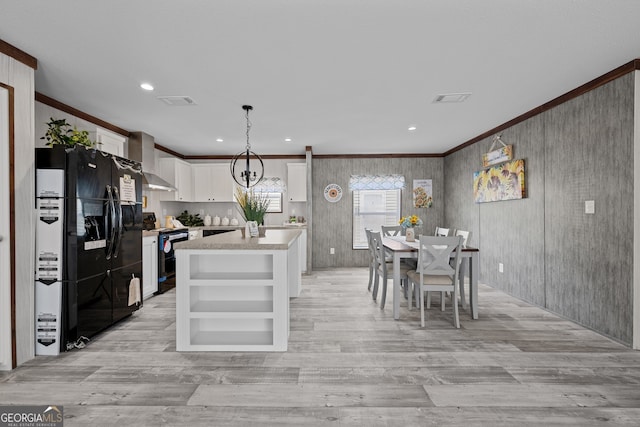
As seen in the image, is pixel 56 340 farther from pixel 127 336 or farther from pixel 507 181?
pixel 507 181

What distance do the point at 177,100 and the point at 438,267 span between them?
3196 millimetres

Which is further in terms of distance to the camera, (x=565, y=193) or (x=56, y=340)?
(x=565, y=193)

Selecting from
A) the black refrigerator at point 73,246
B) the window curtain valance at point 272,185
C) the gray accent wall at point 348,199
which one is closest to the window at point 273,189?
the window curtain valance at point 272,185

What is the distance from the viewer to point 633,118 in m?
2.70

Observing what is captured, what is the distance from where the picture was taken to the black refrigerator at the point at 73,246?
263cm

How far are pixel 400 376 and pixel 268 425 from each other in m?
0.98

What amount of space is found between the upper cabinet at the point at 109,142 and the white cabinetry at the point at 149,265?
3.96 ft

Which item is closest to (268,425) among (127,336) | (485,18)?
(127,336)

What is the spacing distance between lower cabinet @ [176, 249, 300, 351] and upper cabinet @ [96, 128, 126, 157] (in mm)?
2337

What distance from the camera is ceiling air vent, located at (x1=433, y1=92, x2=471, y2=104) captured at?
3.39m

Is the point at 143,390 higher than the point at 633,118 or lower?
lower

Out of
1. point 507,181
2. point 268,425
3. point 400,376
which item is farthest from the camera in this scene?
point 507,181

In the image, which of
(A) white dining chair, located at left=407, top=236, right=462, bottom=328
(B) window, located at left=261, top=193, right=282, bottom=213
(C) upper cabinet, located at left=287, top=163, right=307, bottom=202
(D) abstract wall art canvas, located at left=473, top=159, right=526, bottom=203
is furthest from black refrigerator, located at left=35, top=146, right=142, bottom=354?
(D) abstract wall art canvas, located at left=473, top=159, right=526, bottom=203

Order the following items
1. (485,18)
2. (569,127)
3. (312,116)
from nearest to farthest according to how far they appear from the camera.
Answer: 1. (485,18)
2. (569,127)
3. (312,116)
